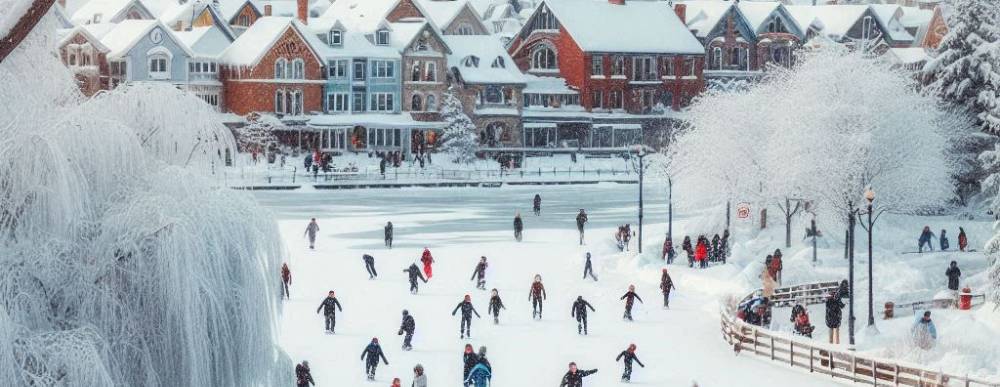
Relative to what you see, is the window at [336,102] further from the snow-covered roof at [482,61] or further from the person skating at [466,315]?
the person skating at [466,315]

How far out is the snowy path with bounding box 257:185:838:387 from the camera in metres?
29.4

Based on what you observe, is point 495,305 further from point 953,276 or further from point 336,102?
point 336,102

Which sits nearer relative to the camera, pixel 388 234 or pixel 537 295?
pixel 537 295

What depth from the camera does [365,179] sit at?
75.8 m

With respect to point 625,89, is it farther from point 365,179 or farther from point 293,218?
point 293,218

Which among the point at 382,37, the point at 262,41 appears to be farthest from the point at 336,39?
the point at 262,41

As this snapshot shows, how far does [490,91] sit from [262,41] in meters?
14.9

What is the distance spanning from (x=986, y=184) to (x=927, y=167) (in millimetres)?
4930

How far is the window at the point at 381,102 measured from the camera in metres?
89.1

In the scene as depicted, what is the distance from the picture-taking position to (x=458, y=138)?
85.9 metres

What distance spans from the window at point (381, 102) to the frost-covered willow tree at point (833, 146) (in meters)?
35.4

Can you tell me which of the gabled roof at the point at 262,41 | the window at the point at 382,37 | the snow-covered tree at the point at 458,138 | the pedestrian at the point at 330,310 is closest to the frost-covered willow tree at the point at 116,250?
the pedestrian at the point at 330,310

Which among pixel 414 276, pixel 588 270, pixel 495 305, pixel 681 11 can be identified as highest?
pixel 681 11

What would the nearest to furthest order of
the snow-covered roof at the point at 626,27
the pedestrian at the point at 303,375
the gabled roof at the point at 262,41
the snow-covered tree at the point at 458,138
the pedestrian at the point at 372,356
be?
the pedestrian at the point at 303,375 < the pedestrian at the point at 372,356 < the gabled roof at the point at 262,41 < the snow-covered tree at the point at 458,138 < the snow-covered roof at the point at 626,27
